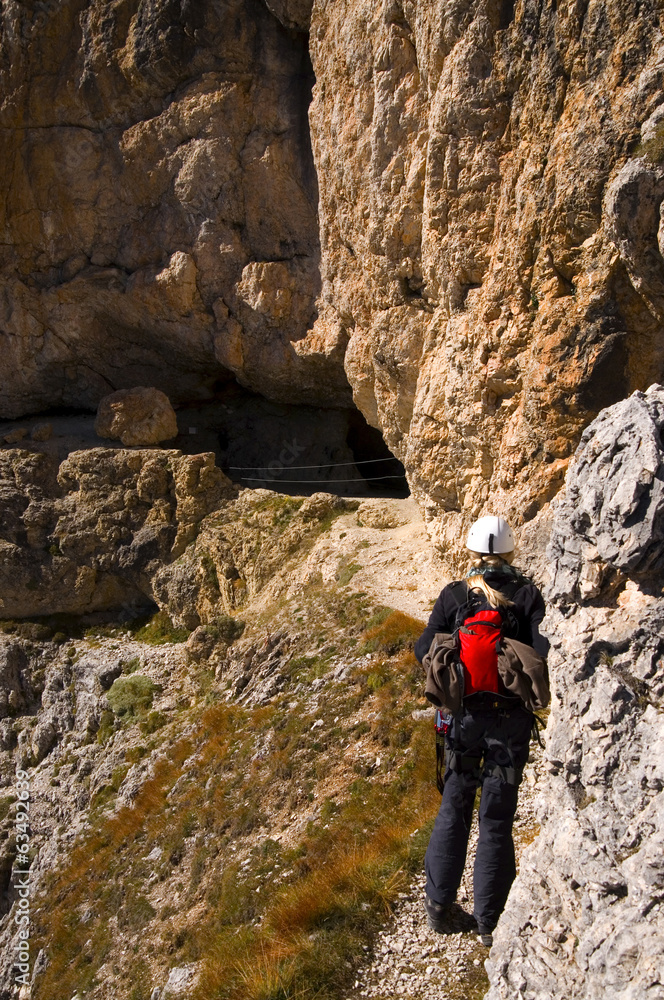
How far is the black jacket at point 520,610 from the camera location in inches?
168

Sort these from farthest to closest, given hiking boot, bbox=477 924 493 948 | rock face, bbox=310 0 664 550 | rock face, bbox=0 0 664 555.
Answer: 1. rock face, bbox=0 0 664 555
2. rock face, bbox=310 0 664 550
3. hiking boot, bbox=477 924 493 948

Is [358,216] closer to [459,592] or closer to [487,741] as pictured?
[459,592]

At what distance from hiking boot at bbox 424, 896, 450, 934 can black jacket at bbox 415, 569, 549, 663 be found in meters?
1.91

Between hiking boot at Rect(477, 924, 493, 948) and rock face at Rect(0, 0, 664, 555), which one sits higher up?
rock face at Rect(0, 0, 664, 555)

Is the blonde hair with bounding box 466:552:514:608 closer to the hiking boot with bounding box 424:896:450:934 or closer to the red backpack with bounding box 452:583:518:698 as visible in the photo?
Result: the red backpack with bounding box 452:583:518:698

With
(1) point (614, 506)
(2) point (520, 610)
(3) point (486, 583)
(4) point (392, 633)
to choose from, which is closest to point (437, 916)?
(2) point (520, 610)

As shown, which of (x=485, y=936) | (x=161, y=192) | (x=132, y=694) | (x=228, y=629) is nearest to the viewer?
(x=485, y=936)

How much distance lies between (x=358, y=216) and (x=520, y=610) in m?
10.6

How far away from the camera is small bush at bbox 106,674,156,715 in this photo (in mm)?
13906

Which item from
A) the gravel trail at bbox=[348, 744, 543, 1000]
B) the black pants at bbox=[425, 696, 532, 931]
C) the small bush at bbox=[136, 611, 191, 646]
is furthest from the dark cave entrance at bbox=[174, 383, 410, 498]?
the black pants at bbox=[425, 696, 532, 931]

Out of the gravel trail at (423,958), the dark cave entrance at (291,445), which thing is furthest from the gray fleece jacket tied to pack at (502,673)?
the dark cave entrance at (291,445)

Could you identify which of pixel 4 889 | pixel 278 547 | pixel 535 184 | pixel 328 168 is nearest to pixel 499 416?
pixel 535 184

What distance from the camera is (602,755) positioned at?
3590 mm

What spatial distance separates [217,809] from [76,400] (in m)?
13.5
